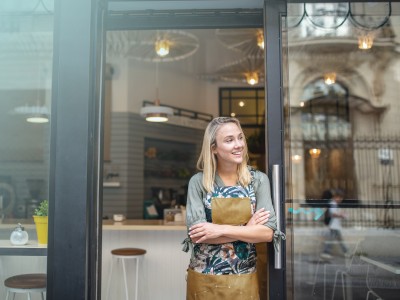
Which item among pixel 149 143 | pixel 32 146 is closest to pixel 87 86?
pixel 32 146

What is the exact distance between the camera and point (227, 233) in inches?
79.0

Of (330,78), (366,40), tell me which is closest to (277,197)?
(366,40)

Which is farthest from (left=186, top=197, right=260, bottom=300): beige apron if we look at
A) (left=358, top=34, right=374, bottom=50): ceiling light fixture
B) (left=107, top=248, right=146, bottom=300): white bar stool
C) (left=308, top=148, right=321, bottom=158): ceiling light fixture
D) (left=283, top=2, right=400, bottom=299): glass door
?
(left=308, top=148, right=321, bottom=158): ceiling light fixture

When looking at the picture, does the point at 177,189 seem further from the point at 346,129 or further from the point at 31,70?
the point at 31,70

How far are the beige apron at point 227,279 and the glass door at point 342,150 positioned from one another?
16.1 inches

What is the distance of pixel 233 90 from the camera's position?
1050 cm

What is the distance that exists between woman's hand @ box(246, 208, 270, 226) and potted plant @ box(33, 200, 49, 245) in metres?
1.23

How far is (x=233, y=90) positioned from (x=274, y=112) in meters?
8.23

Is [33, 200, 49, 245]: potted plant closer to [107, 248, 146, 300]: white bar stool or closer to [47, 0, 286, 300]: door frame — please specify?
[47, 0, 286, 300]: door frame

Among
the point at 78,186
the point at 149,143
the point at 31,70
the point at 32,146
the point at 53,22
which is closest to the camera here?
the point at 78,186

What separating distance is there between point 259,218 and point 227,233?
20 cm

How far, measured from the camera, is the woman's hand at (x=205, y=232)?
2.00m

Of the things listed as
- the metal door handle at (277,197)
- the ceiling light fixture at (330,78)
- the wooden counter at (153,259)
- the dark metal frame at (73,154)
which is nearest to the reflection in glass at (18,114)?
the dark metal frame at (73,154)

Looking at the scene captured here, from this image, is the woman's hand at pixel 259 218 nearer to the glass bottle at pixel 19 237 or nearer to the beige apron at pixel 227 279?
the beige apron at pixel 227 279
